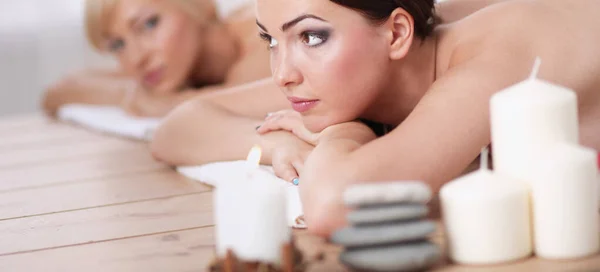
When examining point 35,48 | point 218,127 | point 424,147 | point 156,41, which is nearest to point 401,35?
point 424,147

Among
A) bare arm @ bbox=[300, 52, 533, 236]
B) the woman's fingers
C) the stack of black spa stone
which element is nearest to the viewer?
the stack of black spa stone

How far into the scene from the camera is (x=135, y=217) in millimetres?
2061

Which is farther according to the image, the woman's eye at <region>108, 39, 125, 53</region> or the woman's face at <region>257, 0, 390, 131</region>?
the woman's eye at <region>108, 39, 125, 53</region>

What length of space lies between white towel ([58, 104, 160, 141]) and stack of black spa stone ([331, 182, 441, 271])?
6.03ft

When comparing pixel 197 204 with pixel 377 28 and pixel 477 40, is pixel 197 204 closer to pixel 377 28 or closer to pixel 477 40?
pixel 377 28

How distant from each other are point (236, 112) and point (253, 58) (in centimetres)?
100

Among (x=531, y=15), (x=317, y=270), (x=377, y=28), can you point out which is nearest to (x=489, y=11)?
(x=531, y=15)

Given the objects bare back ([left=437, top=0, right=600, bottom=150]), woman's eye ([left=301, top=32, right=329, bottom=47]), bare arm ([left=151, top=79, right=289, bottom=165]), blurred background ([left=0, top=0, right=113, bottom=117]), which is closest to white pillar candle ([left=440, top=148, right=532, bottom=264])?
bare back ([left=437, top=0, right=600, bottom=150])

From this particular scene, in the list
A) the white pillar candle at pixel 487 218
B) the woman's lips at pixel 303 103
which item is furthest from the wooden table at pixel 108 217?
the woman's lips at pixel 303 103

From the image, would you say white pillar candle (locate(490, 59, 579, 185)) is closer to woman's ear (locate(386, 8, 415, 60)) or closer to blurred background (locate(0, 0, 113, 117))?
woman's ear (locate(386, 8, 415, 60))

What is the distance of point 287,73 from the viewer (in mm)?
1849

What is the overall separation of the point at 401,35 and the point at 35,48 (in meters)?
3.77

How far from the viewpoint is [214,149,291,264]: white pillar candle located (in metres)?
1.38

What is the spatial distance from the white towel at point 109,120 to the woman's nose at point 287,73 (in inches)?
52.0
